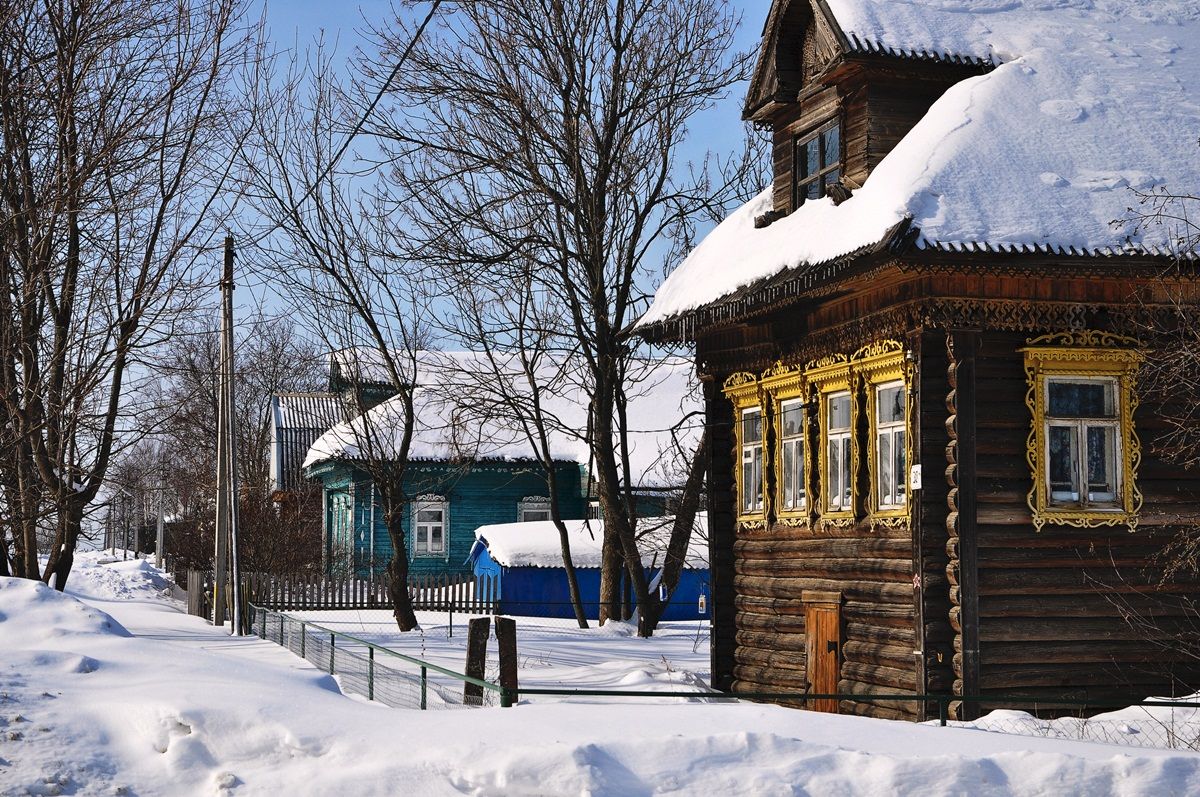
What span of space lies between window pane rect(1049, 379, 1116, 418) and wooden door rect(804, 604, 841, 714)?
3.14 meters

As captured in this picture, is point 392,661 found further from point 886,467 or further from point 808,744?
point 808,744

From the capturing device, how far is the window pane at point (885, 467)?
14102 mm

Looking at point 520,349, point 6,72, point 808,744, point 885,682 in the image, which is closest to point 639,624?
point 520,349

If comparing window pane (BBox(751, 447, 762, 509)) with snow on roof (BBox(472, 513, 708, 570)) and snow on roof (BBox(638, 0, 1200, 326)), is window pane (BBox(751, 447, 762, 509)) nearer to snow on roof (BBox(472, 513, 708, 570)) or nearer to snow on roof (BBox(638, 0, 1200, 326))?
snow on roof (BBox(638, 0, 1200, 326))

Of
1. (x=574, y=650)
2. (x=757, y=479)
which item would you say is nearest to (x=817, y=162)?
(x=757, y=479)

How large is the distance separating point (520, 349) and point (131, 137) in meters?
10.8

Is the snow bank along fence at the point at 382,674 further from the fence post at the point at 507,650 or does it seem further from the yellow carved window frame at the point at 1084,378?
the yellow carved window frame at the point at 1084,378

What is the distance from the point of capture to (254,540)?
35562mm

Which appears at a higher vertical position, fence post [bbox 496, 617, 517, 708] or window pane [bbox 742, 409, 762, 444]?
window pane [bbox 742, 409, 762, 444]

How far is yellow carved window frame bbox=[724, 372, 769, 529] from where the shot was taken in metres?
16.9

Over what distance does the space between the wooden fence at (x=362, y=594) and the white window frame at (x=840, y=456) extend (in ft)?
55.9

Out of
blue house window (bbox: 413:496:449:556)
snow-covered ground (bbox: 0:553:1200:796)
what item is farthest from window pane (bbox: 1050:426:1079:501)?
blue house window (bbox: 413:496:449:556)

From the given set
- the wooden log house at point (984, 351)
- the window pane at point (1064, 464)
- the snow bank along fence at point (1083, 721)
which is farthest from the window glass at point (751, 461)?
the snow bank along fence at point (1083, 721)

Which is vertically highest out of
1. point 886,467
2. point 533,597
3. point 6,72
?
point 6,72
